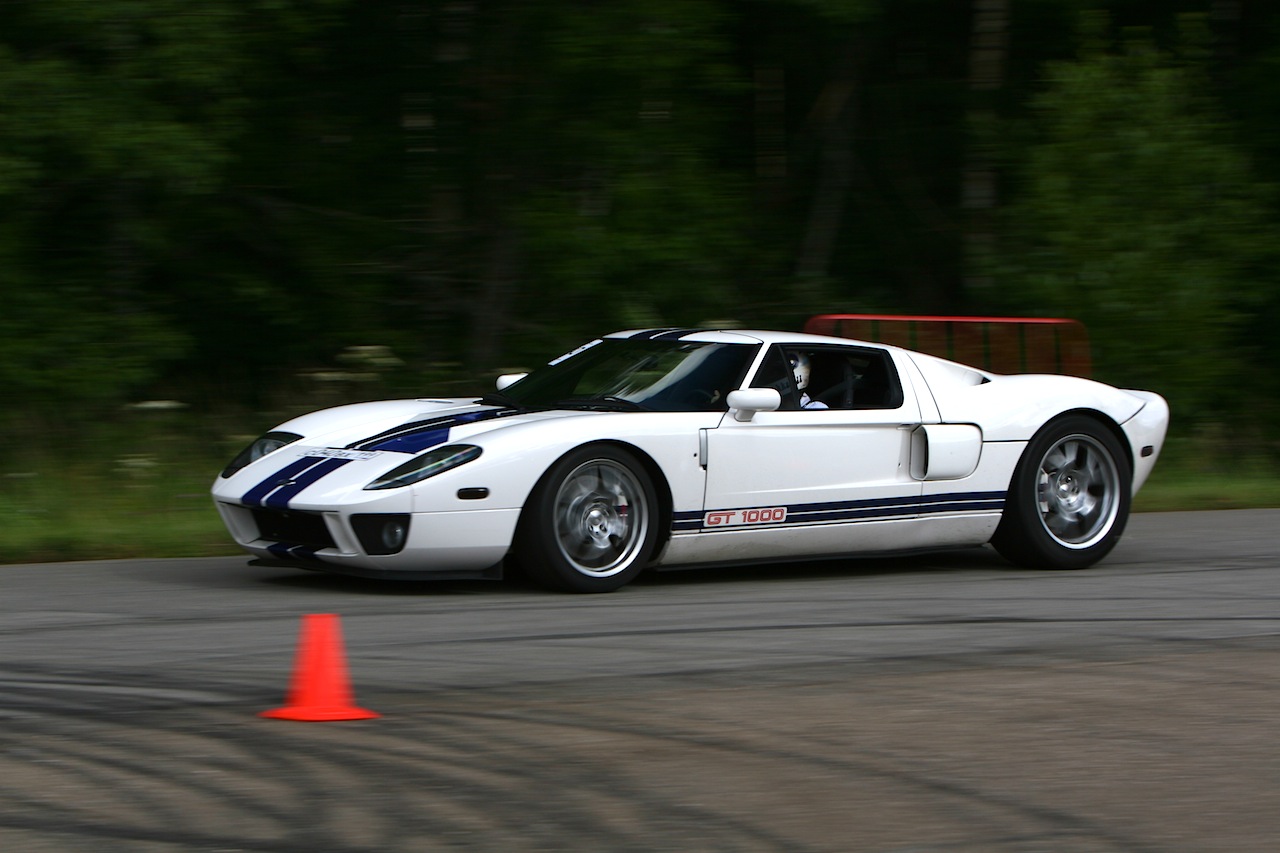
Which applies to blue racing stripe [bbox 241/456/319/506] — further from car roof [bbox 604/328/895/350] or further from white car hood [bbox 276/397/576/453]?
car roof [bbox 604/328/895/350]

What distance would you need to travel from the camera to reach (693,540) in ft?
25.5

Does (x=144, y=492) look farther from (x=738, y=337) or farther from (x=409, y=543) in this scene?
(x=738, y=337)

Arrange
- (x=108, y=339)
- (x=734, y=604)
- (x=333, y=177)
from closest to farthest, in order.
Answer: (x=734, y=604)
(x=108, y=339)
(x=333, y=177)

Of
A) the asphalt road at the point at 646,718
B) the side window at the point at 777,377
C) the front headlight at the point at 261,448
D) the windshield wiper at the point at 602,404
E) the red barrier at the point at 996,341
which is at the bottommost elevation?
the asphalt road at the point at 646,718

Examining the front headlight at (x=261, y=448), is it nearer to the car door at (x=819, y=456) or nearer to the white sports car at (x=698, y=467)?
the white sports car at (x=698, y=467)

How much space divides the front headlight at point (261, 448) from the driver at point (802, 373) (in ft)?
7.99

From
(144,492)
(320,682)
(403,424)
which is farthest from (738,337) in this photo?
(144,492)

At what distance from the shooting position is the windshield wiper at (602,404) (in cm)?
788

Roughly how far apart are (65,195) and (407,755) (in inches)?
442

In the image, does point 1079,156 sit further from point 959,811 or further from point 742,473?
point 959,811

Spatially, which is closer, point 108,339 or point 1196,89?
point 108,339

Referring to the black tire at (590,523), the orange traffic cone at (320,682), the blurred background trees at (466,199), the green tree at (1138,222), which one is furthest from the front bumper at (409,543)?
the green tree at (1138,222)

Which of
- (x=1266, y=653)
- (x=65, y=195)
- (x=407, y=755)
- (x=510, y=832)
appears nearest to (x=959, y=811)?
(x=510, y=832)

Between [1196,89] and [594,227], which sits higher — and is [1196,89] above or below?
above
